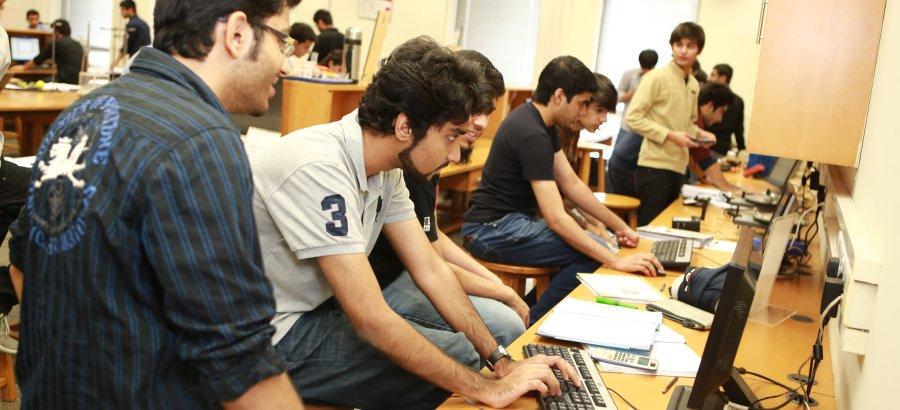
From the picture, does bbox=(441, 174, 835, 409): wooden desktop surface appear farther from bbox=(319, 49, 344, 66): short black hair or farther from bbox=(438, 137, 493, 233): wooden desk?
bbox=(319, 49, 344, 66): short black hair

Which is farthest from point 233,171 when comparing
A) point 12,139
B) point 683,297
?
point 12,139

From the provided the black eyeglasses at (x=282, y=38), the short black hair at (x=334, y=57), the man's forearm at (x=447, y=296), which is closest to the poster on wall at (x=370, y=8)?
the short black hair at (x=334, y=57)

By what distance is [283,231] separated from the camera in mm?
1735

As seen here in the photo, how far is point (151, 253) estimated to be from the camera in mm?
990

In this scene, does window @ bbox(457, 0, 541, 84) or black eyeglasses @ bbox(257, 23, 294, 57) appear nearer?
black eyeglasses @ bbox(257, 23, 294, 57)

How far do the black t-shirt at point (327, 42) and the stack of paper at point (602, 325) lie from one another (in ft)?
20.3

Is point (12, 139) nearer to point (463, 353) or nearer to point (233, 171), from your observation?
point (463, 353)

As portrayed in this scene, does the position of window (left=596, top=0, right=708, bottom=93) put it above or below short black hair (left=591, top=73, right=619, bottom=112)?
above

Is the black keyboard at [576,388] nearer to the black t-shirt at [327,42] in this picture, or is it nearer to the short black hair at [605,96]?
the short black hair at [605,96]

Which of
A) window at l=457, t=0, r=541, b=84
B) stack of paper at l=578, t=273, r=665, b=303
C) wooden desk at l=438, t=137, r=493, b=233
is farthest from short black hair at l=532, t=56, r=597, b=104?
window at l=457, t=0, r=541, b=84

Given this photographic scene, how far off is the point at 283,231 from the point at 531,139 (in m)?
1.85

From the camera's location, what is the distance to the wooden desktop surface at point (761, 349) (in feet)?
5.82

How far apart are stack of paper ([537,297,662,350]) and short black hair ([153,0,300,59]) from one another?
46.2 inches

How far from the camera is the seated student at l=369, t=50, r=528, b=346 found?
2.44 meters
